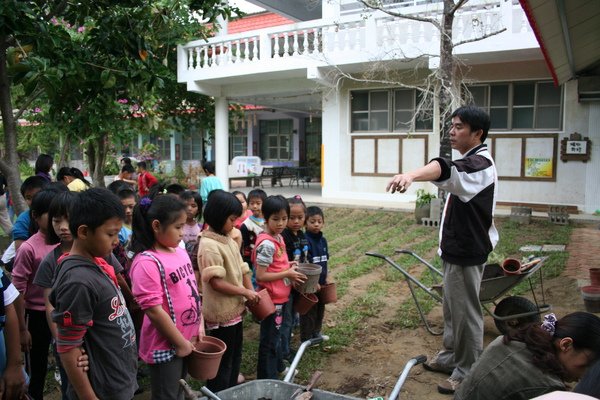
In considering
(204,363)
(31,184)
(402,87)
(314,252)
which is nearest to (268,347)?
(314,252)

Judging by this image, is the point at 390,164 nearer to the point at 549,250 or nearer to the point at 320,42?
the point at 320,42

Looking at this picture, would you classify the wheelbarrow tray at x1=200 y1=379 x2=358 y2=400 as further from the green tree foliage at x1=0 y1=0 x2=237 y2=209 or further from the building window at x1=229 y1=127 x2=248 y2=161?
the building window at x1=229 y1=127 x2=248 y2=161

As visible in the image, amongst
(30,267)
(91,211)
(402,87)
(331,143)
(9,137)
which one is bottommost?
(30,267)

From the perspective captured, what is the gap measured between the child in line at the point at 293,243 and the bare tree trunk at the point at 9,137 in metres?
2.34

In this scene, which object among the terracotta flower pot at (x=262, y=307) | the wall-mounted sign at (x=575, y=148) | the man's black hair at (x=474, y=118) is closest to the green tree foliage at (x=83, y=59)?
the terracotta flower pot at (x=262, y=307)

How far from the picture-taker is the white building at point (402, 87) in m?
10.1

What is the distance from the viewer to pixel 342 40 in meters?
11.5

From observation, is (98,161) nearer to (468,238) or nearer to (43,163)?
(43,163)

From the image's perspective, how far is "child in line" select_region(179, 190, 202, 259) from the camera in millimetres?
4297

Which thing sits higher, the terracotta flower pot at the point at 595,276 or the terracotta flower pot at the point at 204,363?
the terracotta flower pot at the point at 204,363

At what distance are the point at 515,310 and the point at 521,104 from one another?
826cm

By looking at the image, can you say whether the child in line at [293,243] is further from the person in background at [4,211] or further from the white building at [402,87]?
the person in background at [4,211]

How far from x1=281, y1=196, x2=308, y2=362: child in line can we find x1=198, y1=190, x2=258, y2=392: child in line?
0.70 m

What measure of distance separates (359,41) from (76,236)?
10185 mm
